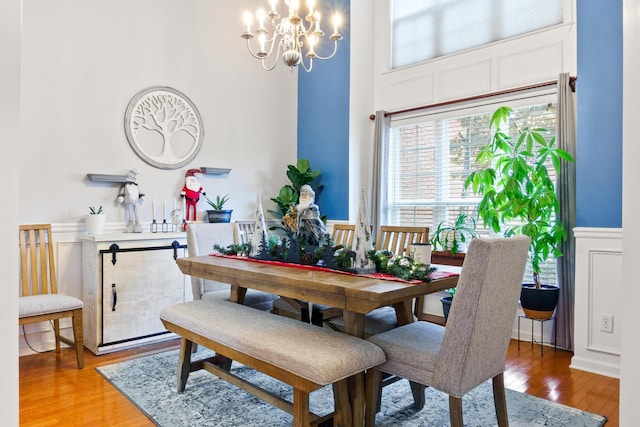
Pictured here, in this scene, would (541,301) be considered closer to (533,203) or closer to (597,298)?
(597,298)

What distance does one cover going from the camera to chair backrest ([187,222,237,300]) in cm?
316

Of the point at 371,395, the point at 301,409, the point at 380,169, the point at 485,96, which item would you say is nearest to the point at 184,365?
the point at 301,409

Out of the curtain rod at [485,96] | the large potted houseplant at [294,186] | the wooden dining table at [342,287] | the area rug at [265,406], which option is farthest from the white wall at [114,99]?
the wooden dining table at [342,287]

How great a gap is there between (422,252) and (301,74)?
12.0ft

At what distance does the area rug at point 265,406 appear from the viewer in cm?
219

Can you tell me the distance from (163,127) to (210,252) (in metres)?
1.53

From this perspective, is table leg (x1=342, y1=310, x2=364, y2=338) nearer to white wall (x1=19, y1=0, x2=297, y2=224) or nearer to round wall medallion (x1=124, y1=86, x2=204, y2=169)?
white wall (x1=19, y1=0, x2=297, y2=224)

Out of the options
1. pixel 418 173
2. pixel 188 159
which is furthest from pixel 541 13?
pixel 188 159

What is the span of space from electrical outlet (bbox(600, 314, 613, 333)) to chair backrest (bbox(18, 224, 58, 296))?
3969 mm

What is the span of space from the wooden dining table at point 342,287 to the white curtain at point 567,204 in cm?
150

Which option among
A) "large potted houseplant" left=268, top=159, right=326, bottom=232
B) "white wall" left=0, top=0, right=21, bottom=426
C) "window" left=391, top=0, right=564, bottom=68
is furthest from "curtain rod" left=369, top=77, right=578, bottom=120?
"white wall" left=0, top=0, right=21, bottom=426

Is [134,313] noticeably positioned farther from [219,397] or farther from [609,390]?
[609,390]

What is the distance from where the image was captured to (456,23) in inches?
168

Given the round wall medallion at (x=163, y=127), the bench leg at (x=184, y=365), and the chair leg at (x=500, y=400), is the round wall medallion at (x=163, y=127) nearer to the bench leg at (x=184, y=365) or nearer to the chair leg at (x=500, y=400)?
the bench leg at (x=184, y=365)
